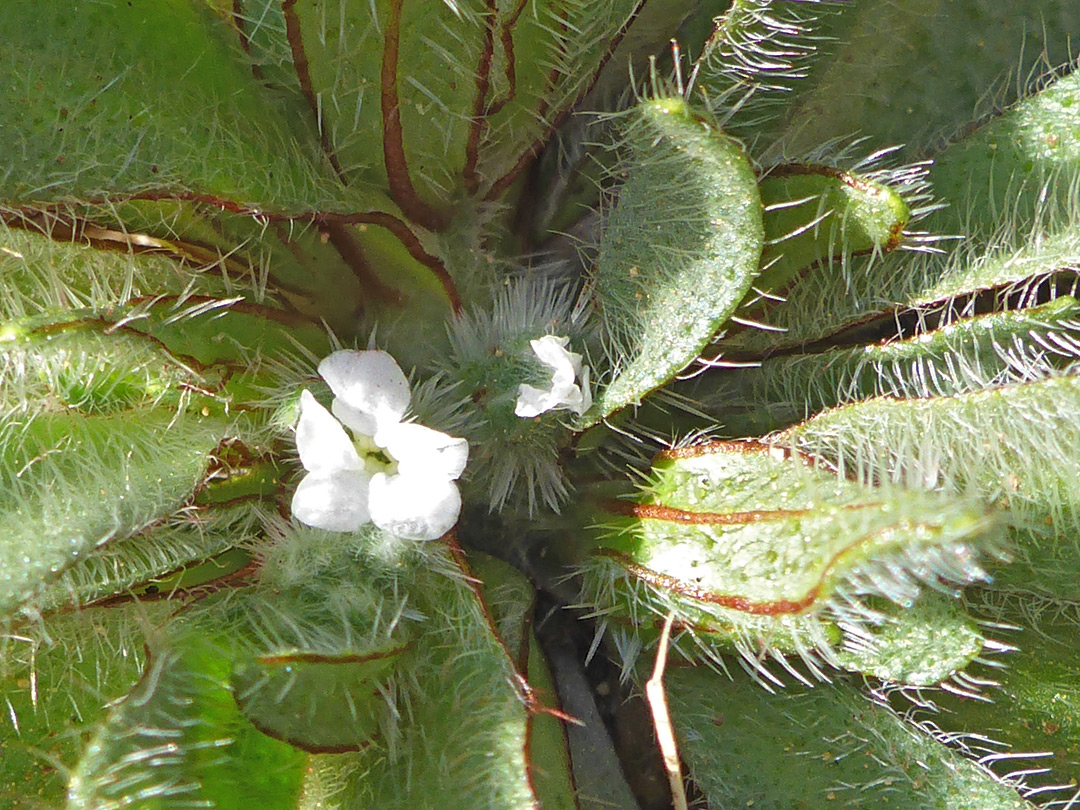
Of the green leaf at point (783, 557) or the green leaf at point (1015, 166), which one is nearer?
the green leaf at point (783, 557)

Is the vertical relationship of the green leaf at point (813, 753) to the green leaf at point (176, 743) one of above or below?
below

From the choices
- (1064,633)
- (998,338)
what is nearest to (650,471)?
(998,338)

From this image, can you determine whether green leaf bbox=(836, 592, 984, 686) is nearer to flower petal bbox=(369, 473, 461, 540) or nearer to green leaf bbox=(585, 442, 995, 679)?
green leaf bbox=(585, 442, 995, 679)

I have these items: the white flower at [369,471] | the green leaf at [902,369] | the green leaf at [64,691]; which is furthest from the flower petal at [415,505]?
the green leaf at [902,369]

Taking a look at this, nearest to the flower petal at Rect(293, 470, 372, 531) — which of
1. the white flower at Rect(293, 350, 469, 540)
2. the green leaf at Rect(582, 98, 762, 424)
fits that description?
the white flower at Rect(293, 350, 469, 540)

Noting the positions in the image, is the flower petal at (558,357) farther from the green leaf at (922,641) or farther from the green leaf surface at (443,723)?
the green leaf at (922,641)

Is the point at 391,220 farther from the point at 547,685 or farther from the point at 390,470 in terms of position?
the point at 547,685

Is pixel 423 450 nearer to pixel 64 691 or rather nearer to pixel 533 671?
pixel 533 671
